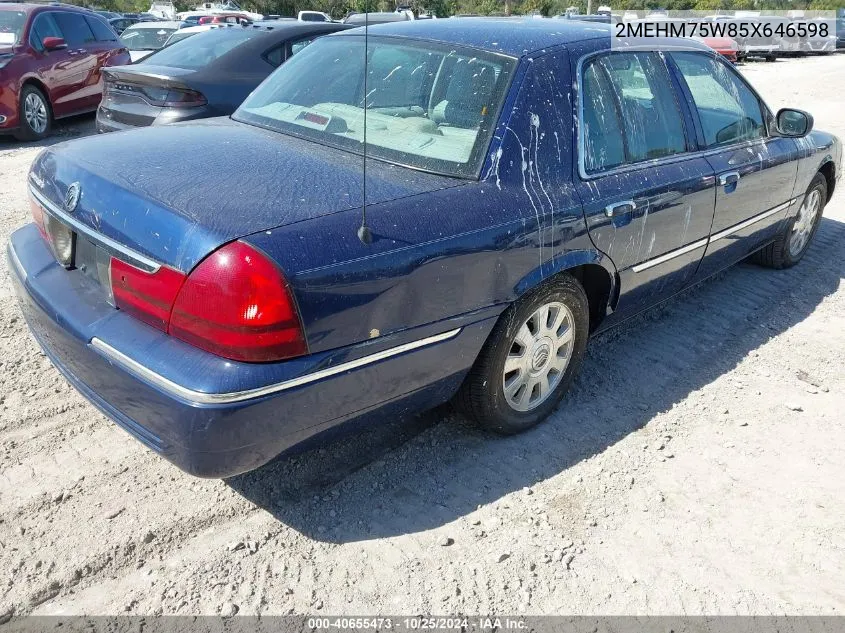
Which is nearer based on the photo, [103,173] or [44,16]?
[103,173]

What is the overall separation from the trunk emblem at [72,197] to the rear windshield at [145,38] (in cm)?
1327

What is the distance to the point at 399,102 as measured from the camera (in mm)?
3189

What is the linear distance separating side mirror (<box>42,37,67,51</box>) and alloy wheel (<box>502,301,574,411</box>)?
885 cm

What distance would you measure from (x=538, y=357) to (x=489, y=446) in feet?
1.44

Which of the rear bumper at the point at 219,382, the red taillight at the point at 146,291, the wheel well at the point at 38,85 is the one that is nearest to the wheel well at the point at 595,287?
the rear bumper at the point at 219,382

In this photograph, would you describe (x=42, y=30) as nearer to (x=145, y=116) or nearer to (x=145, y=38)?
(x=145, y=116)

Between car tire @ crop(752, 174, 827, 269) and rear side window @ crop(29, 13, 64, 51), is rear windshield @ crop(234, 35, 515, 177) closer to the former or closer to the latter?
car tire @ crop(752, 174, 827, 269)

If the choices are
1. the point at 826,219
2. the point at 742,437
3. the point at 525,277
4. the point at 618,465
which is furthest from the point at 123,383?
the point at 826,219

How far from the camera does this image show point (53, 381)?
137 inches

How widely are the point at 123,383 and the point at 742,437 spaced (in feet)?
8.63

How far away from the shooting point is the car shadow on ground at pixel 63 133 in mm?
9141

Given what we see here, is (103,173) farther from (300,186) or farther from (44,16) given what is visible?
(44,16)

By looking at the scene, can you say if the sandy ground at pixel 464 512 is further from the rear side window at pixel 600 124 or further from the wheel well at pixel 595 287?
the rear side window at pixel 600 124

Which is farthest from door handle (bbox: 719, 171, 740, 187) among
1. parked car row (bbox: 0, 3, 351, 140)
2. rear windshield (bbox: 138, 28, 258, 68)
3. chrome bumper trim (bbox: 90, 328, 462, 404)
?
rear windshield (bbox: 138, 28, 258, 68)
